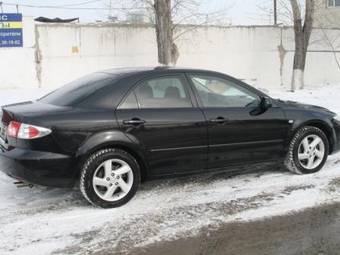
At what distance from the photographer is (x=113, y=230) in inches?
204

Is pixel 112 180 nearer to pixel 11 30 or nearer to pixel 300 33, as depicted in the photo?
pixel 11 30

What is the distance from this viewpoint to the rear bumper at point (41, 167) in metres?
5.47

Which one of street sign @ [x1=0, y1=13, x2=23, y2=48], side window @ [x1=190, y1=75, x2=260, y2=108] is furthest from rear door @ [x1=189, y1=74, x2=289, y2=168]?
street sign @ [x1=0, y1=13, x2=23, y2=48]

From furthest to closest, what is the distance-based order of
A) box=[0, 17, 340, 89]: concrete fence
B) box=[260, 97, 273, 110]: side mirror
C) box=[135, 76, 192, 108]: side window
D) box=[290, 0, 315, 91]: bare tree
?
1. box=[290, 0, 315, 91]: bare tree
2. box=[0, 17, 340, 89]: concrete fence
3. box=[260, 97, 273, 110]: side mirror
4. box=[135, 76, 192, 108]: side window

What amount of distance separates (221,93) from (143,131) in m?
1.22

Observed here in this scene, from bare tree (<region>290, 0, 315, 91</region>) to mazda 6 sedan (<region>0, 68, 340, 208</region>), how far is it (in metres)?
12.8

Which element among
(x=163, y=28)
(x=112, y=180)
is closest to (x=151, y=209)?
(x=112, y=180)

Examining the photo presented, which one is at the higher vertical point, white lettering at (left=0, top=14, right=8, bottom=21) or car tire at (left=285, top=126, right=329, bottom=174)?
white lettering at (left=0, top=14, right=8, bottom=21)

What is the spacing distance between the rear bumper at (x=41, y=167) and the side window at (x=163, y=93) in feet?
3.54

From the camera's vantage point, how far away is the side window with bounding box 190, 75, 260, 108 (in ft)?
21.1

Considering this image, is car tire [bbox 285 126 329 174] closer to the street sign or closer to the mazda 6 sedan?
the mazda 6 sedan

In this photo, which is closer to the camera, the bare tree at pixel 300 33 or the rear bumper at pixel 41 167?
the rear bumper at pixel 41 167

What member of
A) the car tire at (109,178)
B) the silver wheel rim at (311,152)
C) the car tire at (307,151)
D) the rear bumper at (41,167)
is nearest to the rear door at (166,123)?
the car tire at (109,178)

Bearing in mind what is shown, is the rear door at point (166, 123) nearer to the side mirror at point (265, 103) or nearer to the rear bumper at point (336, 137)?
the side mirror at point (265, 103)
